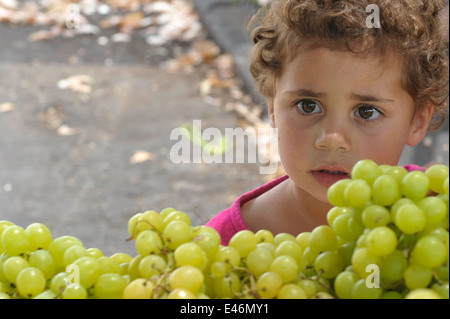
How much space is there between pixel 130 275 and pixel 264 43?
1.02 metres

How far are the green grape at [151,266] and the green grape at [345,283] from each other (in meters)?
0.18

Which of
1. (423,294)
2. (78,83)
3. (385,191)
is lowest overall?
(423,294)

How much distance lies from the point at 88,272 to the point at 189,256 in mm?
113

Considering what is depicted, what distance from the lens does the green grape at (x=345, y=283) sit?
673 mm

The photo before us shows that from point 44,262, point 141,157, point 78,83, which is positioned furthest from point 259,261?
point 78,83

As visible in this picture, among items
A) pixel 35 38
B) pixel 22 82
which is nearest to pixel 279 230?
pixel 22 82

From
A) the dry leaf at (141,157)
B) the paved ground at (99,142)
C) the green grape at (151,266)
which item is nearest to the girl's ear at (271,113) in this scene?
the green grape at (151,266)

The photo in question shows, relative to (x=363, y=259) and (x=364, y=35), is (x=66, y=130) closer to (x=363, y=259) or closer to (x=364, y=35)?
(x=364, y=35)

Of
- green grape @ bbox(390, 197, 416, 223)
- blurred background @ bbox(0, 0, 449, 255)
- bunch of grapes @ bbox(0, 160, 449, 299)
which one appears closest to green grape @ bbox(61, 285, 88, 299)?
bunch of grapes @ bbox(0, 160, 449, 299)

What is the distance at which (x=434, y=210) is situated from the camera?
63 cm

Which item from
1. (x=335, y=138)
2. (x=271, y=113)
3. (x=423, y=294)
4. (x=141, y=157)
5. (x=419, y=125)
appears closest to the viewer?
(x=423, y=294)

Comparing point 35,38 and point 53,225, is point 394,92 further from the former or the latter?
point 35,38
